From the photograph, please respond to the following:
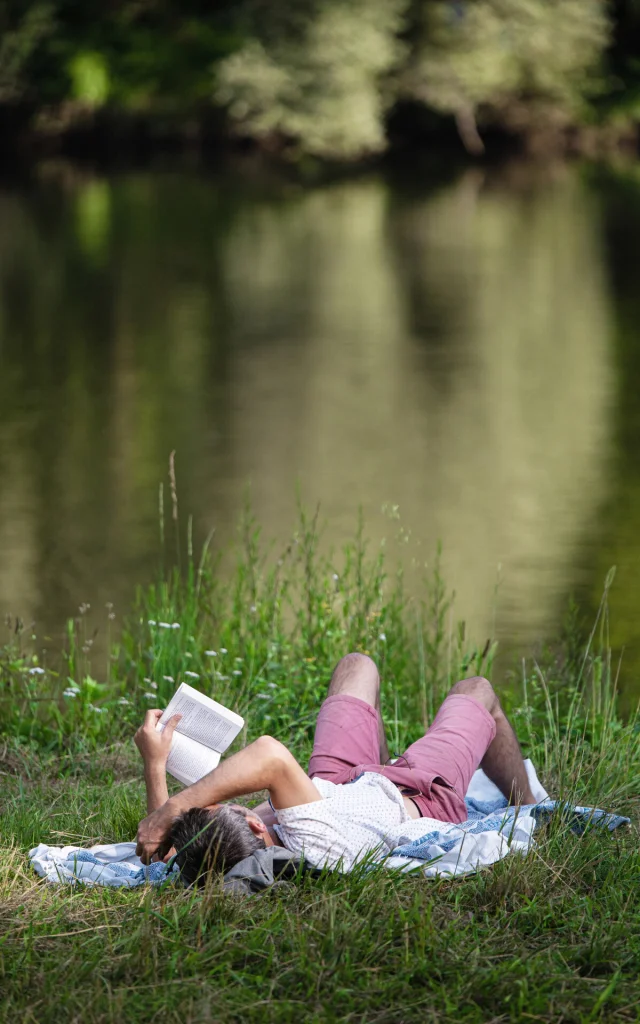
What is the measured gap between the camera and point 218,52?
34.5 metres

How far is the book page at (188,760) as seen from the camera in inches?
139

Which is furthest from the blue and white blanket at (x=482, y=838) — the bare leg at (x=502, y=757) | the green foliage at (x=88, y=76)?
the green foliage at (x=88, y=76)

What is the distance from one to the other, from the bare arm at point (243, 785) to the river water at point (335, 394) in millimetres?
2031

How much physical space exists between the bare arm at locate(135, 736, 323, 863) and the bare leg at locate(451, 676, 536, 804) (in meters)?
0.77

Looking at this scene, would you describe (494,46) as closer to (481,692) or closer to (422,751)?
(481,692)

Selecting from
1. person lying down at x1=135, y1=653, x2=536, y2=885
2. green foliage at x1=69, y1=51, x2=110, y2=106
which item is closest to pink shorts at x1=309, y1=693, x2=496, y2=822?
person lying down at x1=135, y1=653, x2=536, y2=885

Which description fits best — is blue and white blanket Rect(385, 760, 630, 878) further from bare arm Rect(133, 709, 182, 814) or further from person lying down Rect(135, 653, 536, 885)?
bare arm Rect(133, 709, 182, 814)

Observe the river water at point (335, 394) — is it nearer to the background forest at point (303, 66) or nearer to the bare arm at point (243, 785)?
the bare arm at point (243, 785)

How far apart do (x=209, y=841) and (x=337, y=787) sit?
0.49 meters

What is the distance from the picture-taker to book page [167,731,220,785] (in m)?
3.54

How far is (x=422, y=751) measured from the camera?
382 centimetres

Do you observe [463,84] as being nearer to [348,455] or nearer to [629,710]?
[348,455]

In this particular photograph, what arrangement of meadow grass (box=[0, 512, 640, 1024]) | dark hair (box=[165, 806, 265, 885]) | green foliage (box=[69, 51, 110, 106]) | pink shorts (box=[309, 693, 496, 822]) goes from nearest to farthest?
1. meadow grass (box=[0, 512, 640, 1024])
2. dark hair (box=[165, 806, 265, 885])
3. pink shorts (box=[309, 693, 496, 822])
4. green foliage (box=[69, 51, 110, 106])

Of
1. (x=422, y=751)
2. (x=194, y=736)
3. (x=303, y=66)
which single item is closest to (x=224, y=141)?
(x=303, y=66)
